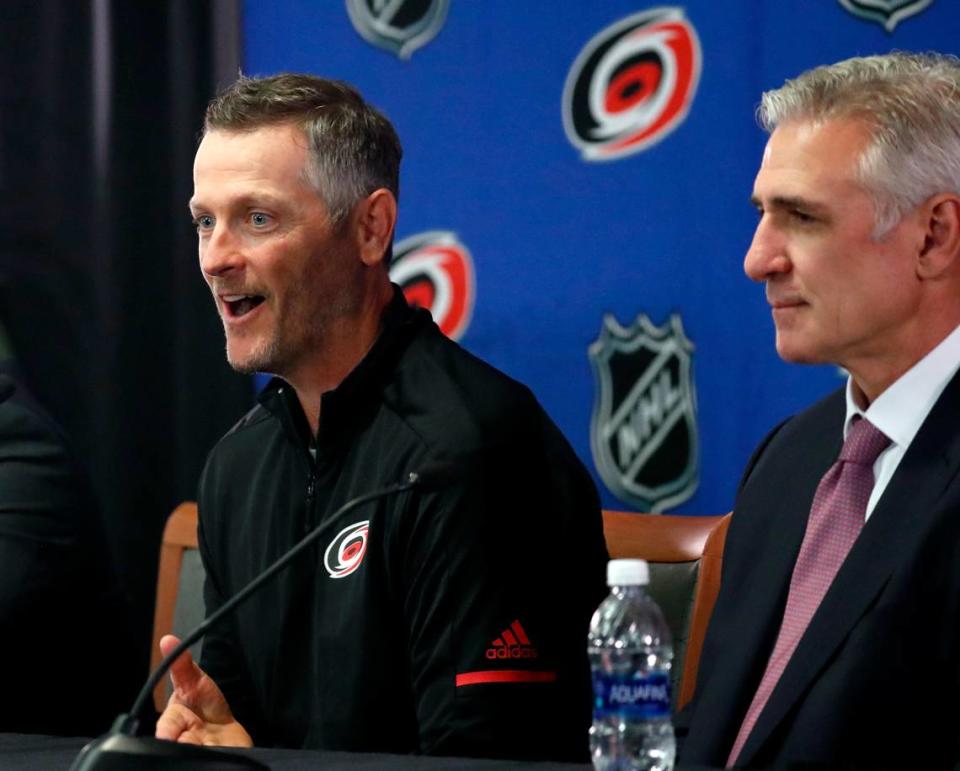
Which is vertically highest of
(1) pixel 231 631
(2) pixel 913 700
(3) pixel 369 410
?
(3) pixel 369 410

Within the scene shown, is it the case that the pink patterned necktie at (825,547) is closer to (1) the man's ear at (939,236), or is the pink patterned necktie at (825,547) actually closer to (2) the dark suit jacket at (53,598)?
(1) the man's ear at (939,236)

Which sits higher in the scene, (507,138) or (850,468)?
(507,138)

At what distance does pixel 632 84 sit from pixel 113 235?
1.33 meters

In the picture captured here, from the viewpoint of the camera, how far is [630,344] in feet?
9.79

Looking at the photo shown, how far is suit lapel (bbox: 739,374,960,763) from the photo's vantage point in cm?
164

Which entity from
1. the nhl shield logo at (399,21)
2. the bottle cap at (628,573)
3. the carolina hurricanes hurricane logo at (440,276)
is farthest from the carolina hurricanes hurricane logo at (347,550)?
the nhl shield logo at (399,21)

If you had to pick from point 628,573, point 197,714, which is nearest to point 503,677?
point 197,714

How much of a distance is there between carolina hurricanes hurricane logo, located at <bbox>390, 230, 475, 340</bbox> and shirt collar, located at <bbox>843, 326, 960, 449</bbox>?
1.51m

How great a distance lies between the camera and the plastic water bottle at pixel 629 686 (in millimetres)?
1437

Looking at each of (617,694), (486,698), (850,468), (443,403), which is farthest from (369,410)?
(617,694)

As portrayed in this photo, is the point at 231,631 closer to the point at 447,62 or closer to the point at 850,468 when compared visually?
the point at 850,468

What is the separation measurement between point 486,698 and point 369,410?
1.61ft

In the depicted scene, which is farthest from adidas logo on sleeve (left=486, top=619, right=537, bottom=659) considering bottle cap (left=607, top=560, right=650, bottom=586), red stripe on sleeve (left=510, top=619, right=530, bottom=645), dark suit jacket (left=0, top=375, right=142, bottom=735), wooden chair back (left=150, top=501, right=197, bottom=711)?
wooden chair back (left=150, top=501, right=197, bottom=711)

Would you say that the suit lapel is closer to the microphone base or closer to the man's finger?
the microphone base
